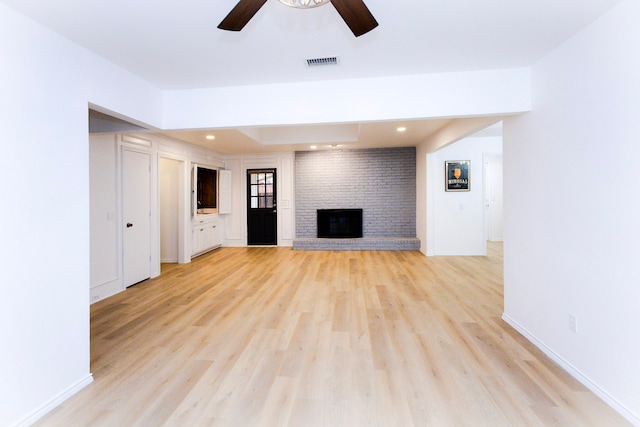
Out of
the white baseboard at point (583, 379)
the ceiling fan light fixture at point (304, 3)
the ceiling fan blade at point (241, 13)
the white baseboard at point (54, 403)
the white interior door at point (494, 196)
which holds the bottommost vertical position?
the white baseboard at point (54, 403)

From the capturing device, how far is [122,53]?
7.42ft

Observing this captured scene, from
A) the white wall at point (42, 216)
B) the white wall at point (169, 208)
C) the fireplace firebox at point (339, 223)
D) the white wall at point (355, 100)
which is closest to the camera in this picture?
the white wall at point (42, 216)

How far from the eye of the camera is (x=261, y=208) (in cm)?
757

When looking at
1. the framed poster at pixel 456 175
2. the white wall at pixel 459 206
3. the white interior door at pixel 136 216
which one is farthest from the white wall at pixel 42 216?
the framed poster at pixel 456 175

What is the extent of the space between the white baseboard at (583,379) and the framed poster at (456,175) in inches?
153

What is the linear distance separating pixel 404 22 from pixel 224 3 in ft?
3.63

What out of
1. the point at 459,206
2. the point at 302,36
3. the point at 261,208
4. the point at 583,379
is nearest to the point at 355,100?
the point at 302,36

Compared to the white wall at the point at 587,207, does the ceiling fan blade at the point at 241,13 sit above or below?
above

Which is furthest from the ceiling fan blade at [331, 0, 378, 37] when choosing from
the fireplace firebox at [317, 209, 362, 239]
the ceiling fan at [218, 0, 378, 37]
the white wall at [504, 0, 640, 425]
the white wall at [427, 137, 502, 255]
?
the fireplace firebox at [317, 209, 362, 239]

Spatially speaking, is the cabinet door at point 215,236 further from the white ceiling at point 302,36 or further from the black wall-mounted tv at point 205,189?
the white ceiling at point 302,36

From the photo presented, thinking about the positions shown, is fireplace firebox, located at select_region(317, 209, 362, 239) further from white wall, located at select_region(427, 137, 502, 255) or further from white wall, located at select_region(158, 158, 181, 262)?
white wall, located at select_region(158, 158, 181, 262)

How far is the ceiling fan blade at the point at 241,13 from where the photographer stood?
1.39m

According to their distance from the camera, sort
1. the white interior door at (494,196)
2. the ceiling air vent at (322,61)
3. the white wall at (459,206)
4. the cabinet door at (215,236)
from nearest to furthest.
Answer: the ceiling air vent at (322,61) < the white wall at (459,206) < the cabinet door at (215,236) < the white interior door at (494,196)

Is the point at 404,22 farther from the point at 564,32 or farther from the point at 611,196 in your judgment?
the point at 611,196
